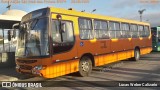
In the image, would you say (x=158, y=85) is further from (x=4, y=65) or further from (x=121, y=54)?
(x=4, y=65)

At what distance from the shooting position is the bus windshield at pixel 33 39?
9.80m

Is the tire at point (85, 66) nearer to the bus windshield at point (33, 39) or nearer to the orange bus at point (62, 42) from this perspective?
the orange bus at point (62, 42)

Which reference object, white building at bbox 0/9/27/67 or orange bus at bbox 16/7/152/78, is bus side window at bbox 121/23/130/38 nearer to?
orange bus at bbox 16/7/152/78

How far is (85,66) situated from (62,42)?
204 centimetres

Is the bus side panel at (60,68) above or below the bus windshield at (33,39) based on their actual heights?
below

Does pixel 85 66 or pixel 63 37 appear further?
pixel 85 66

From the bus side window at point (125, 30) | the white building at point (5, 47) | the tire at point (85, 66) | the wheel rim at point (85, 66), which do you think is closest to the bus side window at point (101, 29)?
the tire at point (85, 66)

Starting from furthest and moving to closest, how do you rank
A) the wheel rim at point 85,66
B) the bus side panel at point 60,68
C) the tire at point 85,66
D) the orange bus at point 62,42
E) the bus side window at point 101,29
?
the bus side window at point 101,29
the wheel rim at point 85,66
the tire at point 85,66
the orange bus at point 62,42
the bus side panel at point 60,68

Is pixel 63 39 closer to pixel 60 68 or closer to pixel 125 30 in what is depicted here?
pixel 60 68

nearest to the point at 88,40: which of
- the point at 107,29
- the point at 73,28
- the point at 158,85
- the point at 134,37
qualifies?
the point at 73,28

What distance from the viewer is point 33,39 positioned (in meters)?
10.1

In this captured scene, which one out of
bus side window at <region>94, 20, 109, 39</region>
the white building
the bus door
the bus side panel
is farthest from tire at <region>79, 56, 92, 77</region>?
the white building

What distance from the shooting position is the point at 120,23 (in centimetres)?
1575

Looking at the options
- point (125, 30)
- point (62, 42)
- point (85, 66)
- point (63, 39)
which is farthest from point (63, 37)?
point (125, 30)
